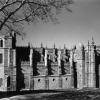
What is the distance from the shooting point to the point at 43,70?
44.6 metres

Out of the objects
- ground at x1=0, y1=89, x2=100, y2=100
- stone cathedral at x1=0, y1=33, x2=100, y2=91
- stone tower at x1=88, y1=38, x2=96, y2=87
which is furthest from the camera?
stone tower at x1=88, y1=38, x2=96, y2=87

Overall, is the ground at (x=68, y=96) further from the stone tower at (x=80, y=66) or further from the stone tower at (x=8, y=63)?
the stone tower at (x=80, y=66)

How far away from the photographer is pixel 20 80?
141 ft

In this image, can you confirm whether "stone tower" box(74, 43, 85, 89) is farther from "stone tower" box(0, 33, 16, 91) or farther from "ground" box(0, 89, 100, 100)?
"ground" box(0, 89, 100, 100)

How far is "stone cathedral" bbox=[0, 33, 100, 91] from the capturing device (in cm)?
4206

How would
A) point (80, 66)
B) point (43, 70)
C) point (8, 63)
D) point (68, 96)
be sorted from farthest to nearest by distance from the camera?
point (80, 66), point (43, 70), point (8, 63), point (68, 96)

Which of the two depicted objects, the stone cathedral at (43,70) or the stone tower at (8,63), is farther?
the stone cathedral at (43,70)

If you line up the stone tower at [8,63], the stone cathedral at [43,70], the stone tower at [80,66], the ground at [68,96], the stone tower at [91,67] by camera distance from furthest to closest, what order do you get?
the stone tower at [91,67], the stone tower at [80,66], the stone cathedral at [43,70], the stone tower at [8,63], the ground at [68,96]

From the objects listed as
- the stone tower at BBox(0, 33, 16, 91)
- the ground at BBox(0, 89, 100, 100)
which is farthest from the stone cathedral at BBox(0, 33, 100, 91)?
the ground at BBox(0, 89, 100, 100)

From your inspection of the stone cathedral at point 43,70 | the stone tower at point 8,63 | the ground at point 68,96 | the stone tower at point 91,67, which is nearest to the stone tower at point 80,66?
the stone cathedral at point 43,70

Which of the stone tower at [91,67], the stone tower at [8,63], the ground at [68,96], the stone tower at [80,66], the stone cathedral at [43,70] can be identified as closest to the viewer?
the ground at [68,96]

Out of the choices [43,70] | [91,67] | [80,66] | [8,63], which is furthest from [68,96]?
[91,67]

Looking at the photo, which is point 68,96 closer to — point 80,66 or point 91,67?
point 80,66

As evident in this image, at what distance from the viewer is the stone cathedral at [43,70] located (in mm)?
42062
